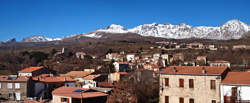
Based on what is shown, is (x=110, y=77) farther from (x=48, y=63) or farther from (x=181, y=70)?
(x=181, y=70)

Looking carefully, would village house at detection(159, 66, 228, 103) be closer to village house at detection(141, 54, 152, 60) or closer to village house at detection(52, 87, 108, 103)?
village house at detection(52, 87, 108, 103)

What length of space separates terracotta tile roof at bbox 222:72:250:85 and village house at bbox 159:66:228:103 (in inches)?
20.8

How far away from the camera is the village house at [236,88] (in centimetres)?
2286

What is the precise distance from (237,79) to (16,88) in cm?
3251

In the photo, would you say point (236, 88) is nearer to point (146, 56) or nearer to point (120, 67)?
point (120, 67)

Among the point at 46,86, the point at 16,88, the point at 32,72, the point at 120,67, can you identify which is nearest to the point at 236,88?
the point at 46,86

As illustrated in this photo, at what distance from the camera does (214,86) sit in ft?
82.4

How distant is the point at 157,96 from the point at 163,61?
66.6 metres

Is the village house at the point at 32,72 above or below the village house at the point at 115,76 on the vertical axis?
Result: above

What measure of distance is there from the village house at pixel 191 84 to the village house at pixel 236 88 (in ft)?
2.20

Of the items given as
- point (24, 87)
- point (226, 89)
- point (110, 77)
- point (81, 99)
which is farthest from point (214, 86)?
point (110, 77)

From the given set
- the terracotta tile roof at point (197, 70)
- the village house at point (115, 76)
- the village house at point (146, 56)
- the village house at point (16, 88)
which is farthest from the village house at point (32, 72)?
the village house at point (146, 56)

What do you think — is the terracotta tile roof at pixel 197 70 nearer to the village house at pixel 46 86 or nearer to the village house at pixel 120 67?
the village house at pixel 46 86

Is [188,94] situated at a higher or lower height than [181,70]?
lower
